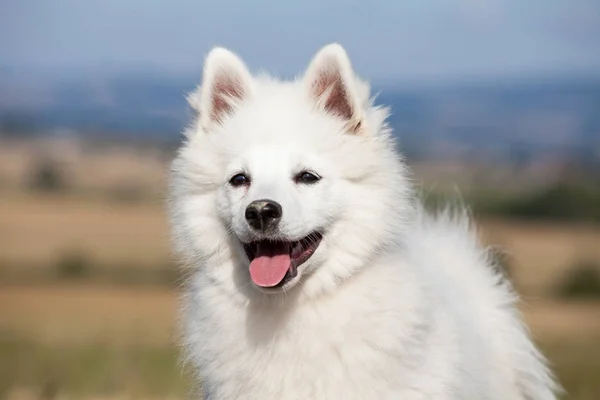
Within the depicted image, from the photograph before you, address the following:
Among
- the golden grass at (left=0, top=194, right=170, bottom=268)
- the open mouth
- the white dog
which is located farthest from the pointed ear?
the golden grass at (left=0, top=194, right=170, bottom=268)

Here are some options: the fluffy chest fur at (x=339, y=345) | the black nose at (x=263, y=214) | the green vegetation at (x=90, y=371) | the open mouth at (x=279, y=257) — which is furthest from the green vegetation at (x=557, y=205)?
the black nose at (x=263, y=214)

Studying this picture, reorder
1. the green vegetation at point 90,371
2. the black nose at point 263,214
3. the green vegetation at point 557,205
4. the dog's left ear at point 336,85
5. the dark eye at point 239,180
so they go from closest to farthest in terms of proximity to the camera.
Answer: the black nose at point 263,214, the dark eye at point 239,180, the dog's left ear at point 336,85, the green vegetation at point 90,371, the green vegetation at point 557,205

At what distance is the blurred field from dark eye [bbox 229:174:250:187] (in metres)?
0.71

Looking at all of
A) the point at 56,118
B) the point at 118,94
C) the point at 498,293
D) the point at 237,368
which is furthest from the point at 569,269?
the point at 56,118

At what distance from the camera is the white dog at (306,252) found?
4488 mm

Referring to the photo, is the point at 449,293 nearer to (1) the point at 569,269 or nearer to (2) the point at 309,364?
(2) the point at 309,364

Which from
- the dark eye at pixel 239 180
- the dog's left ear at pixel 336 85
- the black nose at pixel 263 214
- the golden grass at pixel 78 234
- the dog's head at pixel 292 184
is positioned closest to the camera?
the black nose at pixel 263 214

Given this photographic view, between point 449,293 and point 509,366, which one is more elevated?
point 449,293

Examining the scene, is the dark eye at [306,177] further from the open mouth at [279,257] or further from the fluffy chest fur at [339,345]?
the fluffy chest fur at [339,345]

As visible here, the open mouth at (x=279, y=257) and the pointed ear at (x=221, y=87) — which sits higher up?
the pointed ear at (x=221, y=87)

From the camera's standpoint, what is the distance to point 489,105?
76375 millimetres

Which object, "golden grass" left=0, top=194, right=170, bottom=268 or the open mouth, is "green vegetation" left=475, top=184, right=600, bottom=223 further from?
the open mouth

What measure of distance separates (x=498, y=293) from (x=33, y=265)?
21.2 meters

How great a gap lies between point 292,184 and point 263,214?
0.29 m
